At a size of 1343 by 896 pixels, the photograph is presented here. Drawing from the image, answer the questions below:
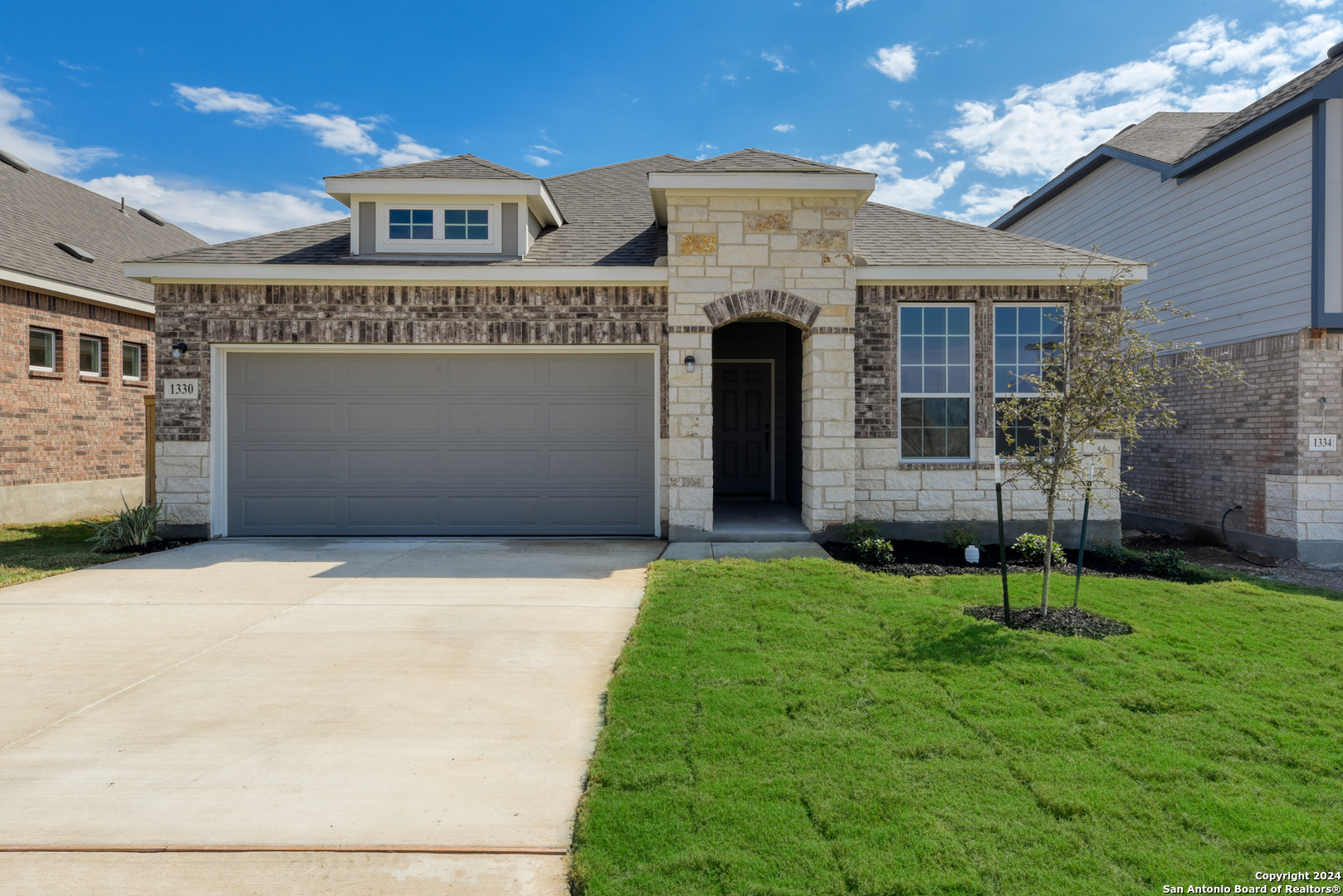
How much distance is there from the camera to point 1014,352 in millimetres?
9289

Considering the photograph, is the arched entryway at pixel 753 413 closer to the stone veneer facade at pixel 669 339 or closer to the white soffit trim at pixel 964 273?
the stone veneer facade at pixel 669 339

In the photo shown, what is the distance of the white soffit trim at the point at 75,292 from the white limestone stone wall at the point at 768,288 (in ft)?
32.7

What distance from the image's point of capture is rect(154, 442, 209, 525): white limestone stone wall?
30.1 feet

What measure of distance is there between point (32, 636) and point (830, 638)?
19.3 feet

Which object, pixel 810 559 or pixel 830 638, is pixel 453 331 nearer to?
pixel 810 559

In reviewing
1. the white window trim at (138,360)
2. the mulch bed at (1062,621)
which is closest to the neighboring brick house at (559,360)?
the mulch bed at (1062,621)

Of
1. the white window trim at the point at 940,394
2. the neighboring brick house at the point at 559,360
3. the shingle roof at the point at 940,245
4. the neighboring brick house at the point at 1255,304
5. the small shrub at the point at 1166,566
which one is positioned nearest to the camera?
the small shrub at the point at 1166,566

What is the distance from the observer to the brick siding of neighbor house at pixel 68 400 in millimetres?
10828

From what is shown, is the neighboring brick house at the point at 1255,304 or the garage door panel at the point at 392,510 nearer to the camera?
the neighboring brick house at the point at 1255,304

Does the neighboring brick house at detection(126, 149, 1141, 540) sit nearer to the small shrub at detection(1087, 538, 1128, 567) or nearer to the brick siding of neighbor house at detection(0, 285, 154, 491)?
the small shrub at detection(1087, 538, 1128, 567)

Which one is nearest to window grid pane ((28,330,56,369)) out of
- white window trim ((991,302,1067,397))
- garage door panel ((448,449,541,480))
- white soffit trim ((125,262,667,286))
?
white soffit trim ((125,262,667,286))

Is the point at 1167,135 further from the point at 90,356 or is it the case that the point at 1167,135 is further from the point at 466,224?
the point at 90,356

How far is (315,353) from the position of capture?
945cm

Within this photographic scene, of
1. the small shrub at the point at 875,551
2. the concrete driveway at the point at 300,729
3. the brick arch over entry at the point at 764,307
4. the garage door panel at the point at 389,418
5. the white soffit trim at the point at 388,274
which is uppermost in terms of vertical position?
the white soffit trim at the point at 388,274
